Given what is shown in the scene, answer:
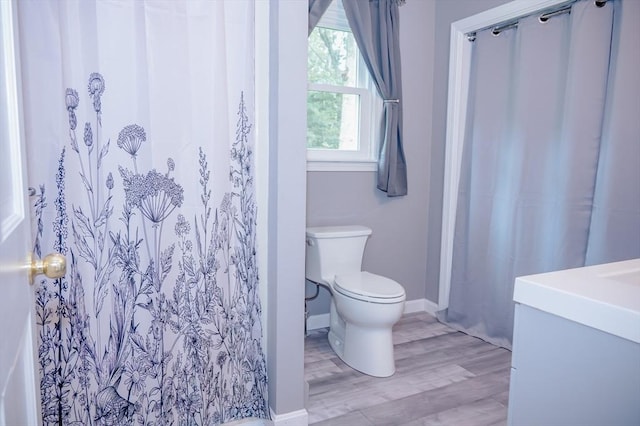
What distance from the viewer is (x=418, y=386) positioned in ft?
7.16

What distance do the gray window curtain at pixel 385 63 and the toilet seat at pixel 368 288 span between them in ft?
2.46

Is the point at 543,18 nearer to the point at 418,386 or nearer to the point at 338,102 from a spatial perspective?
the point at 338,102

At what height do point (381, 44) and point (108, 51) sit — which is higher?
point (381, 44)

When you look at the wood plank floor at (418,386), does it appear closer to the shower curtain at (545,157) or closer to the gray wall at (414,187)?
the shower curtain at (545,157)

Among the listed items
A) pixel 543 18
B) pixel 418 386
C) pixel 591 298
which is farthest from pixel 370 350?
pixel 543 18

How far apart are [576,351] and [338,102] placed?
7.59 ft

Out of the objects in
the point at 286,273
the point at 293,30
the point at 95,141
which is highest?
the point at 293,30

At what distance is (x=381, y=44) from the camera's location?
9.05 ft

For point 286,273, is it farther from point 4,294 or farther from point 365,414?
point 4,294

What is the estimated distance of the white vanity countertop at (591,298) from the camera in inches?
30.1

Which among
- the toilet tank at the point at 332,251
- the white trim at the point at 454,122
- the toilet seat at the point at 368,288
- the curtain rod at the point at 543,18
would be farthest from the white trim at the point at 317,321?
the curtain rod at the point at 543,18

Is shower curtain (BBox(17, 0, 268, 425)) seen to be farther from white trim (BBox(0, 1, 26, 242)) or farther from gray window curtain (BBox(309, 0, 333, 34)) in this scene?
gray window curtain (BBox(309, 0, 333, 34))

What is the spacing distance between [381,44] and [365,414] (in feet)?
7.15

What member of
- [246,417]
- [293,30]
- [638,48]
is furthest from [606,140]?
[246,417]
